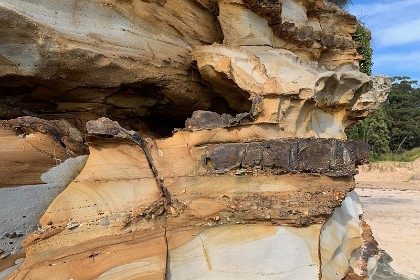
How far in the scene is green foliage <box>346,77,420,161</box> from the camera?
24.2 metres

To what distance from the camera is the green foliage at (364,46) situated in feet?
20.1

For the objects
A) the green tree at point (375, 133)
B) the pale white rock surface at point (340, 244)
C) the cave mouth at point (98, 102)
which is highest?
the green tree at point (375, 133)

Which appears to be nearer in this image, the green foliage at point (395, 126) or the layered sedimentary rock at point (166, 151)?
the layered sedimentary rock at point (166, 151)

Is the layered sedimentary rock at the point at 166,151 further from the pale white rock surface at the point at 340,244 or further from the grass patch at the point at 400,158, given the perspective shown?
the grass patch at the point at 400,158

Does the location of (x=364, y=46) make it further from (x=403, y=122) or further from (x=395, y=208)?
(x=403, y=122)

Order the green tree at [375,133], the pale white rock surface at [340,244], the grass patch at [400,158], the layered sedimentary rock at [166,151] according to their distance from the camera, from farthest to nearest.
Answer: the green tree at [375,133] < the grass patch at [400,158] < the pale white rock surface at [340,244] < the layered sedimentary rock at [166,151]

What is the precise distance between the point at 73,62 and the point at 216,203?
1582 mm

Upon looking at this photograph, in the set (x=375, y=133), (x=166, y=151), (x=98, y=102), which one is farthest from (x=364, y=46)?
(x=375, y=133)

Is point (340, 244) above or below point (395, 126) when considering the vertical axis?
below

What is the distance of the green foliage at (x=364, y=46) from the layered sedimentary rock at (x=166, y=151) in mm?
2368

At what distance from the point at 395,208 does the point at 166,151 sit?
31.2 ft

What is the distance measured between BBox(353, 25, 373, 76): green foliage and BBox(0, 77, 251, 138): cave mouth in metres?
2.83

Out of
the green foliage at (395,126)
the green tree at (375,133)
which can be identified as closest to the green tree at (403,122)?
the green foliage at (395,126)

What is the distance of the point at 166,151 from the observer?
9.79ft
